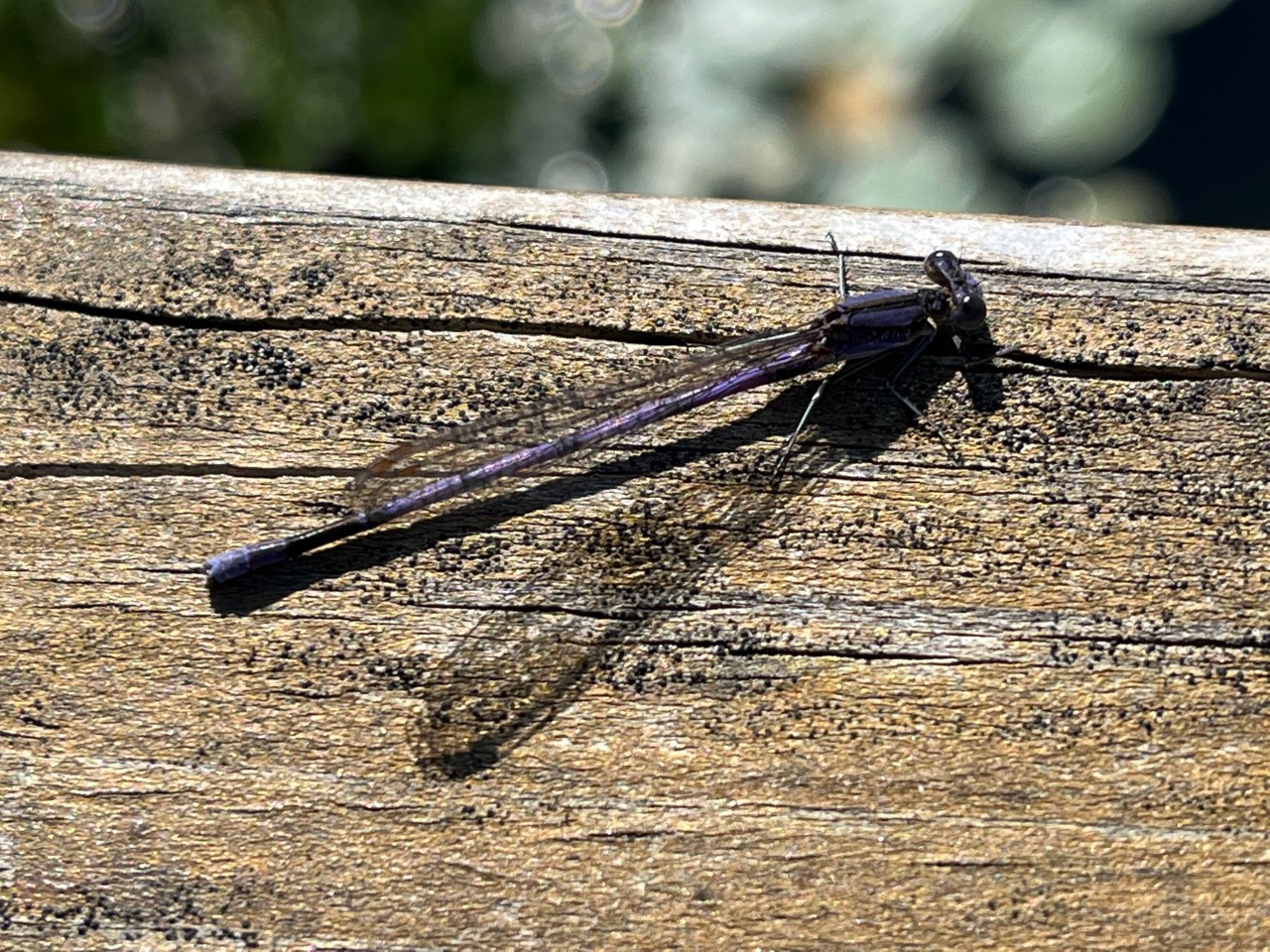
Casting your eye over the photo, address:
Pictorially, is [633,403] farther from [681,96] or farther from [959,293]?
[681,96]

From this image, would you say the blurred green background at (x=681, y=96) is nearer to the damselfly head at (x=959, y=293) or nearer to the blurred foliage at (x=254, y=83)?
the blurred foliage at (x=254, y=83)

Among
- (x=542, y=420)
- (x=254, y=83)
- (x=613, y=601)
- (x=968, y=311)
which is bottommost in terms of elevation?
(x=613, y=601)

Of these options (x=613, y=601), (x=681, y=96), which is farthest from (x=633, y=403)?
(x=681, y=96)

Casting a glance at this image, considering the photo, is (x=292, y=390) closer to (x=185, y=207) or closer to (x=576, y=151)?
(x=185, y=207)

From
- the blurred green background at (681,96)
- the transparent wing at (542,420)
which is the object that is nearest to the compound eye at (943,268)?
the transparent wing at (542,420)

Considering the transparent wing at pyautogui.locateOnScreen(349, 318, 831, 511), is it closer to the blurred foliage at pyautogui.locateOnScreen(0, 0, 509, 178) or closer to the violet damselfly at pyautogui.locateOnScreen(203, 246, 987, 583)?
the violet damselfly at pyautogui.locateOnScreen(203, 246, 987, 583)

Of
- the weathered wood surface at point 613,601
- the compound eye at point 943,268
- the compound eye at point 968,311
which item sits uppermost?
the compound eye at point 943,268

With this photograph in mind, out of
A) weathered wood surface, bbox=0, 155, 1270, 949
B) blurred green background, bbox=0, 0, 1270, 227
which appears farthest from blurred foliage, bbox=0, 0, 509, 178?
weathered wood surface, bbox=0, 155, 1270, 949
